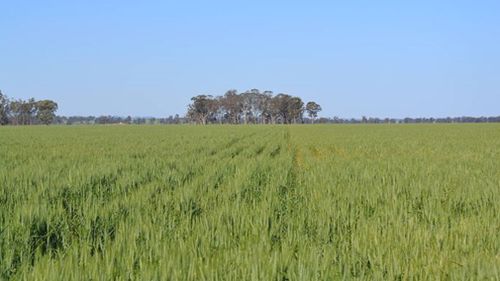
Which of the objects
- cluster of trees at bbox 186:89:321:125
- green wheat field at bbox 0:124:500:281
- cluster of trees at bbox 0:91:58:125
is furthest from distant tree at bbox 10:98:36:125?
green wheat field at bbox 0:124:500:281

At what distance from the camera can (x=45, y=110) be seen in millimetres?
135375

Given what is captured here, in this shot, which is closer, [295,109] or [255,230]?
[255,230]

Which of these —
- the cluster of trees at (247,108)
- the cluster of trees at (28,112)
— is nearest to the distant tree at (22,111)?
the cluster of trees at (28,112)

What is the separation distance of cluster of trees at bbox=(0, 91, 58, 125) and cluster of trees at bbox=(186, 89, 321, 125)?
1581 inches

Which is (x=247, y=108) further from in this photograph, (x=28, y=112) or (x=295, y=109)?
(x=28, y=112)

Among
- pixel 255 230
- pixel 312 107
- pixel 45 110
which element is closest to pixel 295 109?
pixel 312 107

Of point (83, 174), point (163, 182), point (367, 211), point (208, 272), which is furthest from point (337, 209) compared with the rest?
point (83, 174)

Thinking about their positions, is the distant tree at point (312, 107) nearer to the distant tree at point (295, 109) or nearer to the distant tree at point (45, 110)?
the distant tree at point (295, 109)

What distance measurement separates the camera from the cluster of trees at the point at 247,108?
142 metres

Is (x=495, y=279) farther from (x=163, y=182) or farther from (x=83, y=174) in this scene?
(x=83, y=174)

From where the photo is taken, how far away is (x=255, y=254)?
10.5ft

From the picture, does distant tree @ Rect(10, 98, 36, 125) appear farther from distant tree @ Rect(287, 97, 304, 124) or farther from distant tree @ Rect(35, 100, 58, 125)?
A: distant tree @ Rect(287, 97, 304, 124)

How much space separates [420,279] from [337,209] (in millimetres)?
2417

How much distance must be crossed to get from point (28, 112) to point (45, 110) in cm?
443
